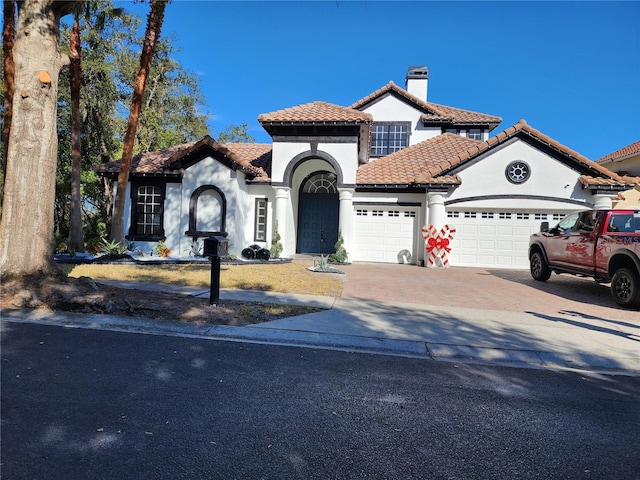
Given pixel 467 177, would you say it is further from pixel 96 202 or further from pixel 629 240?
pixel 96 202

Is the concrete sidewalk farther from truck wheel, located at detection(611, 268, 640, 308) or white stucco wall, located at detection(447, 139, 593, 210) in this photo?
white stucco wall, located at detection(447, 139, 593, 210)

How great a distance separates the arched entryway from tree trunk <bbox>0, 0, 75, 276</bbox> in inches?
473

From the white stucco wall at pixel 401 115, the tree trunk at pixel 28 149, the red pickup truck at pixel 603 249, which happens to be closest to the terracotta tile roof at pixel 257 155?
the white stucco wall at pixel 401 115

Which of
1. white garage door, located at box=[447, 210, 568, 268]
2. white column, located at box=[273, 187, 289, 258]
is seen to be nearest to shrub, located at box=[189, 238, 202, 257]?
white column, located at box=[273, 187, 289, 258]

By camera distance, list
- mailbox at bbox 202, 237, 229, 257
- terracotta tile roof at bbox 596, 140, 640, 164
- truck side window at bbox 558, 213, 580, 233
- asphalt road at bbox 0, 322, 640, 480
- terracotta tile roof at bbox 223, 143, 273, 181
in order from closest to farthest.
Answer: asphalt road at bbox 0, 322, 640, 480, mailbox at bbox 202, 237, 229, 257, truck side window at bbox 558, 213, 580, 233, terracotta tile roof at bbox 223, 143, 273, 181, terracotta tile roof at bbox 596, 140, 640, 164

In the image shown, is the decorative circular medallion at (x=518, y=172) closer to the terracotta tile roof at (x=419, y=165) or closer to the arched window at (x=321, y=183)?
the terracotta tile roof at (x=419, y=165)

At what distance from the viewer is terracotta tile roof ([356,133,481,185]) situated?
1608cm

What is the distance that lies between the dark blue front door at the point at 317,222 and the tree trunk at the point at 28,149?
472 inches

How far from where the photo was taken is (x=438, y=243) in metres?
15.7

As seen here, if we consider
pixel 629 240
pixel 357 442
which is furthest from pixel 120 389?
pixel 629 240

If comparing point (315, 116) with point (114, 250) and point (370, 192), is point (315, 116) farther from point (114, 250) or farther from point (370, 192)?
point (114, 250)

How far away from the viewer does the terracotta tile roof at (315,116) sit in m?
15.6

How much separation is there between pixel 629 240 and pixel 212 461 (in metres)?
9.29

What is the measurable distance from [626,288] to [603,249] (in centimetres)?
101
